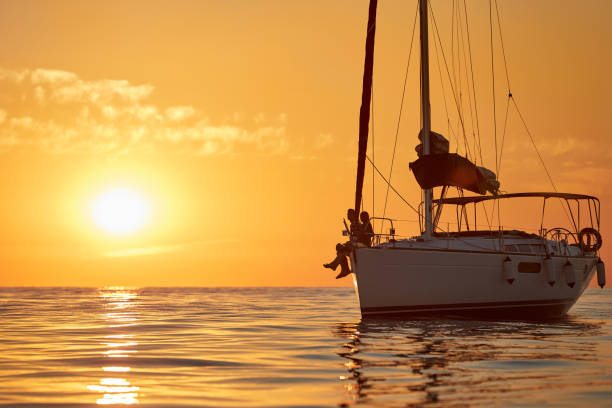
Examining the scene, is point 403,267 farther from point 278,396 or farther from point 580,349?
point 278,396

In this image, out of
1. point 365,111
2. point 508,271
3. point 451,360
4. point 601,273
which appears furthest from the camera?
point 601,273

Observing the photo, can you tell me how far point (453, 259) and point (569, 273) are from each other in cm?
743

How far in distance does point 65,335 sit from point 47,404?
10108 millimetres

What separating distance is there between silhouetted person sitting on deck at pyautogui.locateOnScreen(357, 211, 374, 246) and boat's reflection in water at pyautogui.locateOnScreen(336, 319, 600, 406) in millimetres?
2643

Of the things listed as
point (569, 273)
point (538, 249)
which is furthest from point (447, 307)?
point (569, 273)

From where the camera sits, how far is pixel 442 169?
23.9 metres

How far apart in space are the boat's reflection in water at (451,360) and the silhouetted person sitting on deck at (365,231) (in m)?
2.64

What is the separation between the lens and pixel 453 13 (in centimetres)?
2806

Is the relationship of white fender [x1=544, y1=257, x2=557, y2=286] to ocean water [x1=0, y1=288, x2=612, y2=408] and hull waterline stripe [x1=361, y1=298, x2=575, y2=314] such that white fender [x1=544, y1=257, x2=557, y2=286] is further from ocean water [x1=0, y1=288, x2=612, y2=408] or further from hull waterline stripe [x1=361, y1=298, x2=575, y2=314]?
ocean water [x1=0, y1=288, x2=612, y2=408]

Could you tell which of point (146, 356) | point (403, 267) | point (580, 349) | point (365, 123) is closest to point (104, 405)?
point (146, 356)

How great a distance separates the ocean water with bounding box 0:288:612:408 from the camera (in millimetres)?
8492

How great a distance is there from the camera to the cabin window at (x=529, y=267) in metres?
24.9

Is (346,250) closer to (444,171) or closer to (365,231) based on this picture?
(365,231)

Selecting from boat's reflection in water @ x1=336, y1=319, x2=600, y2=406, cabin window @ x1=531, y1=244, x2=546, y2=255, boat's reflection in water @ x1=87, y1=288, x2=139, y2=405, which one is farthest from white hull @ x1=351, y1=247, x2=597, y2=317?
boat's reflection in water @ x1=87, y1=288, x2=139, y2=405
